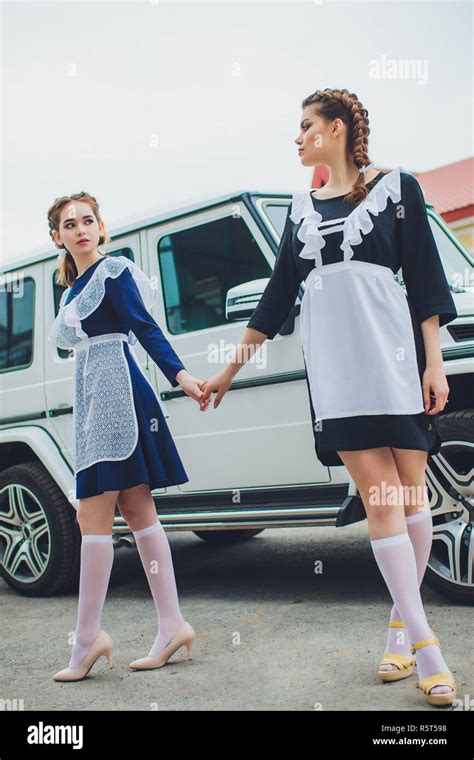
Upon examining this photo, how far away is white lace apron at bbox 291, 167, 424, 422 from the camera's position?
2.99 metres

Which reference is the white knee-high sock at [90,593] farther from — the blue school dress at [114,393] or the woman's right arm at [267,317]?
the woman's right arm at [267,317]

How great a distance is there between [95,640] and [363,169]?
Answer: 2.03 metres

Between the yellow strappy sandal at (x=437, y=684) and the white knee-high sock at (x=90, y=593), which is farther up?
the white knee-high sock at (x=90, y=593)

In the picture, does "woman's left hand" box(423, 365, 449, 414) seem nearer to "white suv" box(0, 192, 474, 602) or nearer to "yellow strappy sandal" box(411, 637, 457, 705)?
"yellow strappy sandal" box(411, 637, 457, 705)

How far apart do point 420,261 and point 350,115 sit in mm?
585

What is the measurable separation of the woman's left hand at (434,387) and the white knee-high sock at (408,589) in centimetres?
44

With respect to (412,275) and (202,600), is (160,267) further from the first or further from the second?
(412,275)

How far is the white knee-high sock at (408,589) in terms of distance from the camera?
288 cm

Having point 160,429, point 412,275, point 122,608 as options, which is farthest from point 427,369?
point 122,608

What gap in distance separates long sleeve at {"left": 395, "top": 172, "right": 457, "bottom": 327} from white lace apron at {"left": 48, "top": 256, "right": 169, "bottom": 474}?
1162 millimetres

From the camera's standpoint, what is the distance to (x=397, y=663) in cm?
312

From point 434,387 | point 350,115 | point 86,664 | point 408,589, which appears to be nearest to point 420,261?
point 434,387

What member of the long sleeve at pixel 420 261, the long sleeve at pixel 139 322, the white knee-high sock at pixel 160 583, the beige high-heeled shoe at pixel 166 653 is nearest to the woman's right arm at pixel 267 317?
the long sleeve at pixel 139 322
